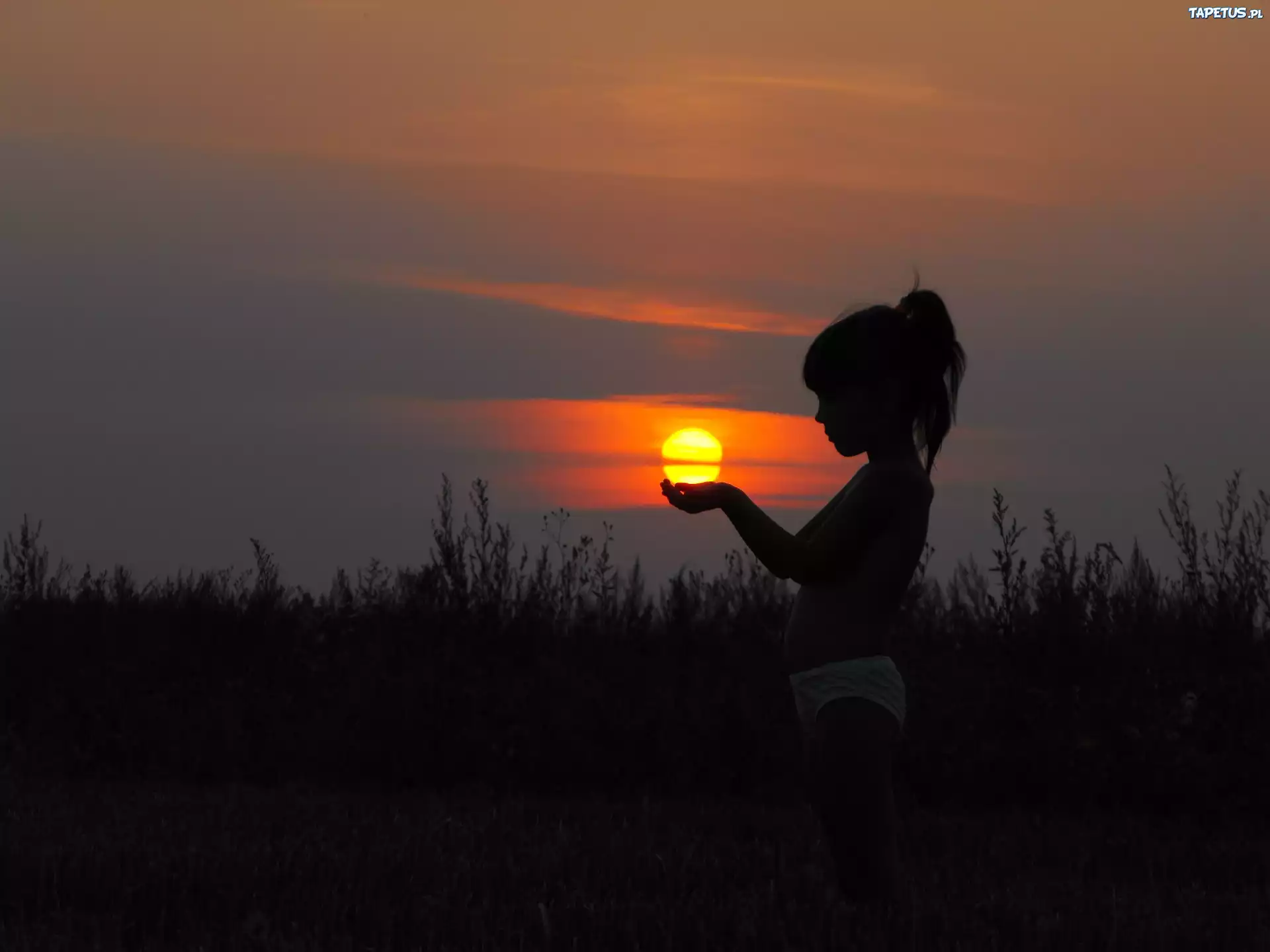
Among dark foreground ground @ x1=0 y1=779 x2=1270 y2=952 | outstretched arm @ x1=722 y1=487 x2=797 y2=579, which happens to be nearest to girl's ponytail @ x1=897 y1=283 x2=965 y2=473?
outstretched arm @ x1=722 y1=487 x2=797 y2=579

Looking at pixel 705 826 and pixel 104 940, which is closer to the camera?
pixel 104 940

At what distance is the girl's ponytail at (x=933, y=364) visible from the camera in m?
4.47

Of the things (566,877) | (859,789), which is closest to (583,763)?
(566,877)

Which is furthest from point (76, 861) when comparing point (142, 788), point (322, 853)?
point (142, 788)

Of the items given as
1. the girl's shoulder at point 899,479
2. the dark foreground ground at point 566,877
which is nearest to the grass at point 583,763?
the dark foreground ground at point 566,877

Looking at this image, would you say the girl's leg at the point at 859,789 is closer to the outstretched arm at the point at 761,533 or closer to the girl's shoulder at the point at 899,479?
the outstretched arm at the point at 761,533

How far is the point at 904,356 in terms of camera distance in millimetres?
4453

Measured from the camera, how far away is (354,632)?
38.1 feet

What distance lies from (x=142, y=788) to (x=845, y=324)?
22.6 feet

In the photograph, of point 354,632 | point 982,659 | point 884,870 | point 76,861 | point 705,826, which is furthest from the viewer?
point 354,632

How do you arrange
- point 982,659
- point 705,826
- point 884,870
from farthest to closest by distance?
point 982,659, point 705,826, point 884,870

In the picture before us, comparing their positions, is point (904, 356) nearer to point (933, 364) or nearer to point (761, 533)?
point (933, 364)

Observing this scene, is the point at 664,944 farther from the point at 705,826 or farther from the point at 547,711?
the point at 547,711

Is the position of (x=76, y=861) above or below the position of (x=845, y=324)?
below
